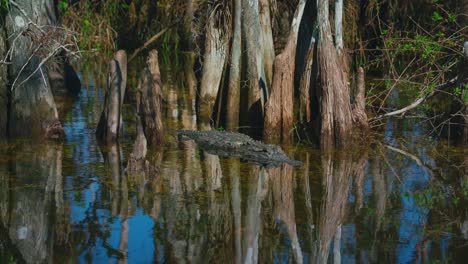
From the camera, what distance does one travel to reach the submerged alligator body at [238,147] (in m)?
13.2

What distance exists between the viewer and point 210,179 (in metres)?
12.4

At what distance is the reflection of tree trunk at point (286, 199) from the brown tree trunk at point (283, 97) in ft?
5.93

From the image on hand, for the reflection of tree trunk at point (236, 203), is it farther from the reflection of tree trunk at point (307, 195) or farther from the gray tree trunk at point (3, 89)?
the gray tree trunk at point (3, 89)

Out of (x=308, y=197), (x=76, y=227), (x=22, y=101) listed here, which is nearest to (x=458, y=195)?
(x=308, y=197)

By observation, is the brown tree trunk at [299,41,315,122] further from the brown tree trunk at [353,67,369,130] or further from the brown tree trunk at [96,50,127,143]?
the brown tree trunk at [96,50,127,143]

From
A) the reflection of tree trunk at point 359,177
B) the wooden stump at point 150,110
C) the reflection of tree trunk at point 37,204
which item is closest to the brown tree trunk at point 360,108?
the reflection of tree trunk at point 359,177

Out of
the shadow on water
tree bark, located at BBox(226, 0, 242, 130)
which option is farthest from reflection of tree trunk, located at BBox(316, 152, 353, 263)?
tree bark, located at BBox(226, 0, 242, 130)

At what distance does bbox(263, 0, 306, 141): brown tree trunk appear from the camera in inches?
577

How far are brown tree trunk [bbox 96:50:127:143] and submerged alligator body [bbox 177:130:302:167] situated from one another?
1.28 m

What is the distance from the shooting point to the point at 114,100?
1427cm

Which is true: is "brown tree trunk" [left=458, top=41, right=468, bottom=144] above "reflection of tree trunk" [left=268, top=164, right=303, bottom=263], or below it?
above

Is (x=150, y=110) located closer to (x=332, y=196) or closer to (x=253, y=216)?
(x=332, y=196)

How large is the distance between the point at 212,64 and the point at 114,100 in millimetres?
3851

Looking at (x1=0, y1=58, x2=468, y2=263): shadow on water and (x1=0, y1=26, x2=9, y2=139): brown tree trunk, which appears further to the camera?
(x1=0, y1=26, x2=9, y2=139): brown tree trunk
